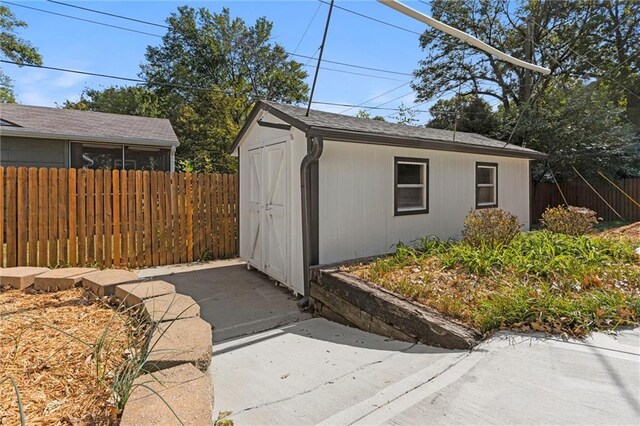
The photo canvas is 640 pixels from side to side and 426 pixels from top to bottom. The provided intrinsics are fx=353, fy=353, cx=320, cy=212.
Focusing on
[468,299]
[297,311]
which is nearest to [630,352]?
[468,299]

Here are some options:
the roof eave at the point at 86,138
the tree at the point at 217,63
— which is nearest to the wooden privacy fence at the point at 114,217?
the roof eave at the point at 86,138

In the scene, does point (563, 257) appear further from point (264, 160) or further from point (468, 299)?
point (264, 160)

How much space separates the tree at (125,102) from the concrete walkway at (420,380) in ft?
78.2

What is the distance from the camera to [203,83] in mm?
22516

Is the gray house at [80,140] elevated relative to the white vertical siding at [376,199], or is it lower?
elevated

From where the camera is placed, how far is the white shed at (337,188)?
5.14 metres

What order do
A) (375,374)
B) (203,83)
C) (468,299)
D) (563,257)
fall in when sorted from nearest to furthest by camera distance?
(375,374) → (468,299) → (563,257) → (203,83)

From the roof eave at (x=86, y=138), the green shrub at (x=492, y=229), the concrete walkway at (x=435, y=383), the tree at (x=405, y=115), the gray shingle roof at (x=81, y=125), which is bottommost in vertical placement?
the concrete walkway at (x=435, y=383)

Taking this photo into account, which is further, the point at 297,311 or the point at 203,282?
the point at 203,282

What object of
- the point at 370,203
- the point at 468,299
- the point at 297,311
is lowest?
the point at 297,311

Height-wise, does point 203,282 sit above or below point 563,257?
below

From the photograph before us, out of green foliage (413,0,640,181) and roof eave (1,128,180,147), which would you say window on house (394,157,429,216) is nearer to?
green foliage (413,0,640,181)

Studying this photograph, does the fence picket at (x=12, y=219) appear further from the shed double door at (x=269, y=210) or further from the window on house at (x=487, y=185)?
the window on house at (x=487, y=185)

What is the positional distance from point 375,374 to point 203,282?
13.1 ft
